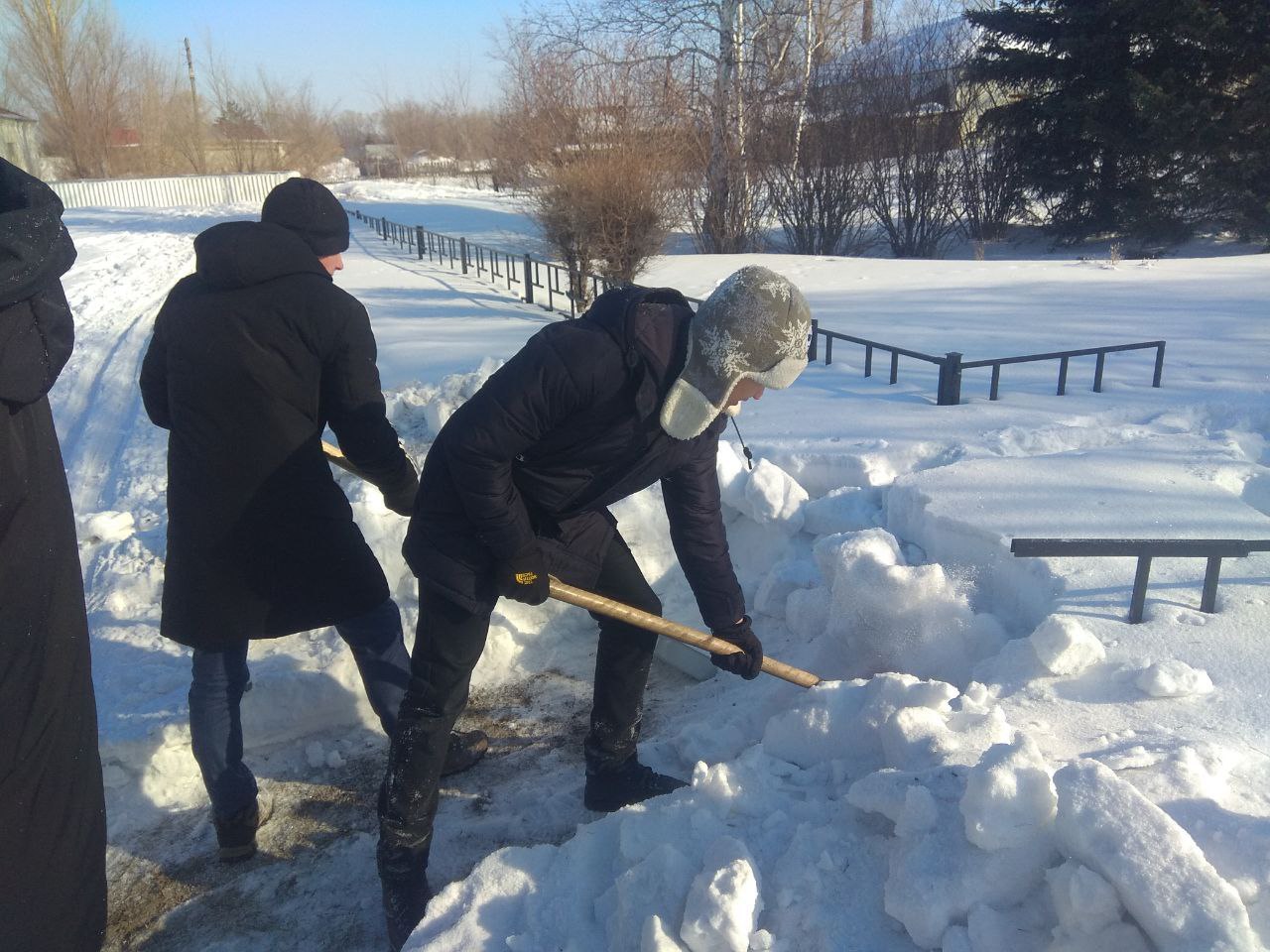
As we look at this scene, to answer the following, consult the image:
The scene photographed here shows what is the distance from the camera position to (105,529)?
4.66m

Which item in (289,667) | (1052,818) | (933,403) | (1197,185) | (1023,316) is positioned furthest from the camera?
(1197,185)

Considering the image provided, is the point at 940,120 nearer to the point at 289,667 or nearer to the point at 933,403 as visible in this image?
the point at 933,403

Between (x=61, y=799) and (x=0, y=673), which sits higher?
(x=0, y=673)

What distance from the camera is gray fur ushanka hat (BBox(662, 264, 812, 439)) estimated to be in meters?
1.98

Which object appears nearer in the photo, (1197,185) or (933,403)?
(933,403)

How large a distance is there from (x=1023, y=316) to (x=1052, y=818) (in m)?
7.70

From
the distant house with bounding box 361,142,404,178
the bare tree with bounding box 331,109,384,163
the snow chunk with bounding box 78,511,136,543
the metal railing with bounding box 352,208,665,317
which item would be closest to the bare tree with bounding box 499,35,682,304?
the metal railing with bounding box 352,208,665,317

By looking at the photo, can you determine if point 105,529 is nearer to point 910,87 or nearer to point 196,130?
point 910,87

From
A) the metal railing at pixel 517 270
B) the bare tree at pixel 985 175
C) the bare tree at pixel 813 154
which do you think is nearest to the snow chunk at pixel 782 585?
the metal railing at pixel 517 270

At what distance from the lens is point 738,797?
2234mm

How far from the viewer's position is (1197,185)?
16.4 meters

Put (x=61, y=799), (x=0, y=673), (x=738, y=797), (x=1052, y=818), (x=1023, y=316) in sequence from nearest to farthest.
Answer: (x=0, y=673) → (x=61, y=799) → (x=1052, y=818) → (x=738, y=797) → (x=1023, y=316)

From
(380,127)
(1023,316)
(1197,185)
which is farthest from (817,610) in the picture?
(380,127)

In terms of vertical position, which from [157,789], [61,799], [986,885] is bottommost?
[157,789]
